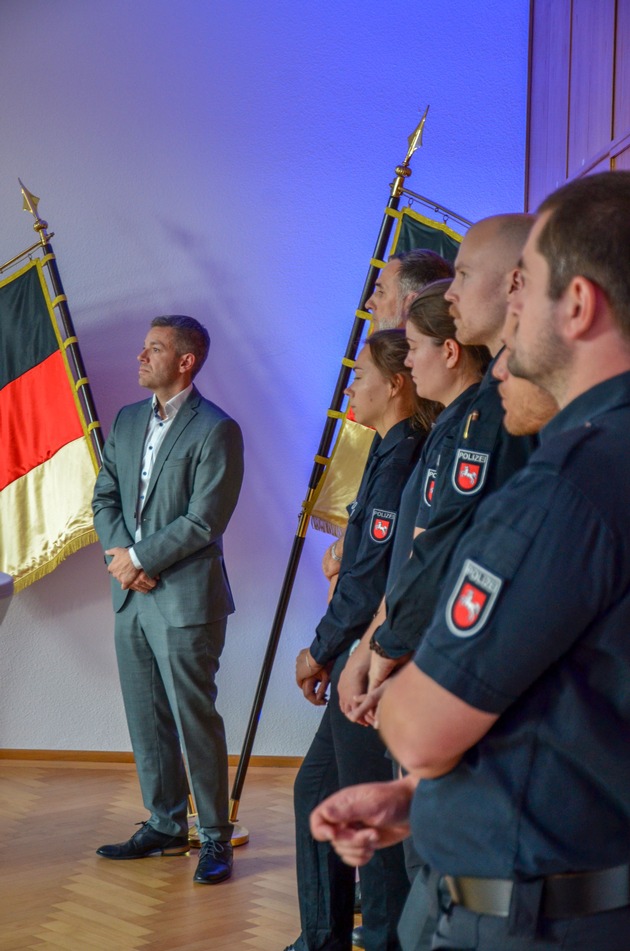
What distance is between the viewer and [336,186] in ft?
14.6

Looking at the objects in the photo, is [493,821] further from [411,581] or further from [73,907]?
[73,907]

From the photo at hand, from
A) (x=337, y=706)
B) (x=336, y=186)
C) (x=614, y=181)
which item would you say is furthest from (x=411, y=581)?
(x=336, y=186)

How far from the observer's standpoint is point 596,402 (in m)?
0.93

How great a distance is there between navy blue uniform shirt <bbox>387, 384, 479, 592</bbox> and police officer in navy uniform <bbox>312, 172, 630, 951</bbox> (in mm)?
874

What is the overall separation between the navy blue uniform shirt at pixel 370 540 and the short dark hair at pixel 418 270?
398 millimetres

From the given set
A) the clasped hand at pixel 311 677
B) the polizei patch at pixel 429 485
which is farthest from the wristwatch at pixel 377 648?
the clasped hand at pixel 311 677

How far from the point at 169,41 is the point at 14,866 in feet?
11.0

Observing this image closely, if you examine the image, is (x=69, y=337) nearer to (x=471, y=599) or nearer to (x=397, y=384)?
(x=397, y=384)

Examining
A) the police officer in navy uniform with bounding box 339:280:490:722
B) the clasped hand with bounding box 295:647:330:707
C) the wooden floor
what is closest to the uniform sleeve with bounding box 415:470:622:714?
the police officer in navy uniform with bounding box 339:280:490:722

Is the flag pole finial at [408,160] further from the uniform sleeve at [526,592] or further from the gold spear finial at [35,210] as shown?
the uniform sleeve at [526,592]

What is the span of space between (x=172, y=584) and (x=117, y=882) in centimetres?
92

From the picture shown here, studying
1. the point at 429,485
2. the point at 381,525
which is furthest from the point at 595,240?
the point at 381,525

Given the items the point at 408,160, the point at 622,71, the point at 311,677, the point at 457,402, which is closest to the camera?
the point at 457,402

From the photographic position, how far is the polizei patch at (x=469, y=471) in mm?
1635
